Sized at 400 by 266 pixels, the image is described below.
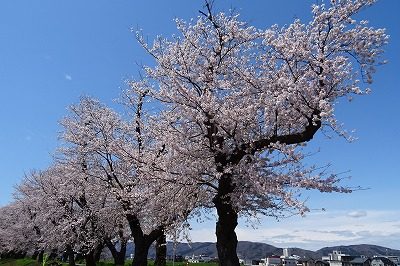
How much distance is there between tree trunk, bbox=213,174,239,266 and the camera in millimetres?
13180

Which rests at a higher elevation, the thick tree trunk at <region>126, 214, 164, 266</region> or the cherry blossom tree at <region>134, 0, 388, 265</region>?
the cherry blossom tree at <region>134, 0, 388, 265</region>

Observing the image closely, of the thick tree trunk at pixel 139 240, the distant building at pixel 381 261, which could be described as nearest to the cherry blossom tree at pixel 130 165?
the thick tree trunk at pixel 139 240

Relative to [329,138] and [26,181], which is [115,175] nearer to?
[329,138]

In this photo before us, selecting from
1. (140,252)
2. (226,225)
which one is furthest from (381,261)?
(226,225)

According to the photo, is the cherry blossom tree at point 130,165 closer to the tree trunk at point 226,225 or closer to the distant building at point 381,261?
the tree trunk at point 226,225

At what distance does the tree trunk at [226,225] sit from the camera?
13.2m

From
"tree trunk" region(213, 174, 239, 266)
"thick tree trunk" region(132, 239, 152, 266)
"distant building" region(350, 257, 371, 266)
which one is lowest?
"distant building" region(350, 257, 371, 266)

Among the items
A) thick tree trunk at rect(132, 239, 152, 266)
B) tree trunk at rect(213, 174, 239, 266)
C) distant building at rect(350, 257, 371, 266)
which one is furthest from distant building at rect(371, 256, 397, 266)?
tree trunk at rect(213, 174, 239, 266)

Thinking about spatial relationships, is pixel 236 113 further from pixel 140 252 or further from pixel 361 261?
pixel 361 261

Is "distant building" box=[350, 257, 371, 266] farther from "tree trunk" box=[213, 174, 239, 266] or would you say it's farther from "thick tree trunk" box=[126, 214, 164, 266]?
"tree trunk" box=[213, 174, 239, 266]

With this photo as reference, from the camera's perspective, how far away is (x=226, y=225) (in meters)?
13.5

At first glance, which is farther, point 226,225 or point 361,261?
point 361,261

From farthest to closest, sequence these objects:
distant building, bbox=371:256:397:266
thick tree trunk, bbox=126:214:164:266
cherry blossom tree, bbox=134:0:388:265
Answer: distant building, bbox=371:256:397:266
thick tree trunk, bbox=126:214:164:266
cherry blossom tree, bbox=134:0:388:265

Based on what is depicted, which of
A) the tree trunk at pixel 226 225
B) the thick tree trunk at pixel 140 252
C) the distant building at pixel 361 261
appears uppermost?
the tree trunk at pixel 226 225
